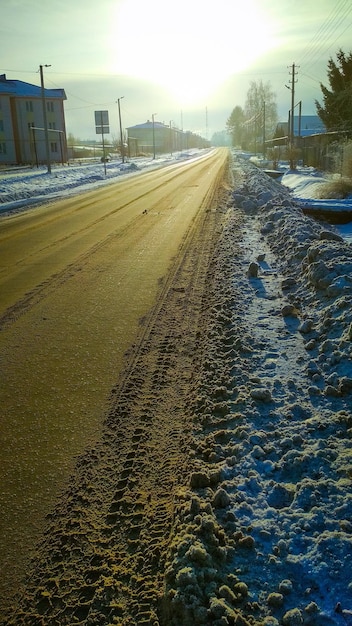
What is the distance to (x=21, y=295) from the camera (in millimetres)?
6859

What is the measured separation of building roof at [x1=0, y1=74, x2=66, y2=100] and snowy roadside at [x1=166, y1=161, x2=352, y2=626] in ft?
217

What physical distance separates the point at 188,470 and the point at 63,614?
118cm

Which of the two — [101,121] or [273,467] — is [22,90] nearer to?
[101,121]

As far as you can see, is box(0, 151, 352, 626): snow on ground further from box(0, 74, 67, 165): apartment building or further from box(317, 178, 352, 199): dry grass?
box(0, 74, 67, 165): apartment building

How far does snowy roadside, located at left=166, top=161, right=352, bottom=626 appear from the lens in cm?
227

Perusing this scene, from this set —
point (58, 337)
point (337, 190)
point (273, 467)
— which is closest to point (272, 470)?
point (273, 467)

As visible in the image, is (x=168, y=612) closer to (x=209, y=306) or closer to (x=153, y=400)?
(x=153, y=400)

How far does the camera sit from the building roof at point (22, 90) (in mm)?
62000

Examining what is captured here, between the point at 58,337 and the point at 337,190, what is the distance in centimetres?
1737

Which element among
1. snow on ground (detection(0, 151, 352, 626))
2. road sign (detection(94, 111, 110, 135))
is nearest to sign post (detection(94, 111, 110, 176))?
road sign (detection(94, 111, 110, 135))

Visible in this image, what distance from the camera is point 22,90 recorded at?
2532 inches

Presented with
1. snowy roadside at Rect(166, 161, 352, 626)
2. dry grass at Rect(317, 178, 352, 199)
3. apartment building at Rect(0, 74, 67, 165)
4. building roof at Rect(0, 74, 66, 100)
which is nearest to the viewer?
snowy roadside at Rect(166, 161, 352, 626)

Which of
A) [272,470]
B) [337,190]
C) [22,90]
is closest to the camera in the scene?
[272,470]

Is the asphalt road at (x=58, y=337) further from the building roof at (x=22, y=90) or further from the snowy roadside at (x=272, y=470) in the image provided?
the building roof at (x=22, y=90)
